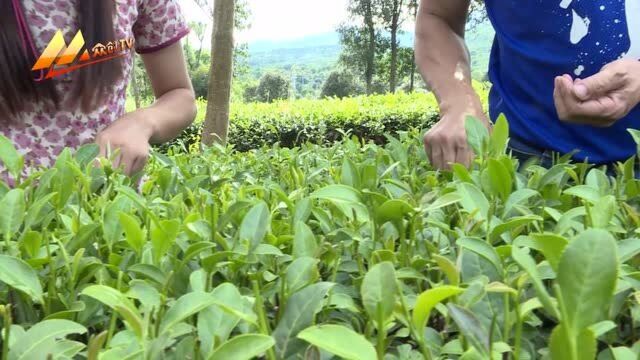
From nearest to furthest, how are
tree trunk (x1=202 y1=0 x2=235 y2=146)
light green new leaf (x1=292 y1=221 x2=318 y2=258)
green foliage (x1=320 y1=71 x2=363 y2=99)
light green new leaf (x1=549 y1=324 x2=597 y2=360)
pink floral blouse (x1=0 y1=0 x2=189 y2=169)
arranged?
light green new leaf (x1=549 y1=324 x2=597 y2=360), light green new leaf (x1=292 y1=221 x2=318 y2=258), pink floral blouse (x1=0 y1=0 x2=189 y2=169), tree trunk (x1=202 y1=0 x2=235 y2=146), green foliage (x1=320 y1=71 x2=363 y2=99)

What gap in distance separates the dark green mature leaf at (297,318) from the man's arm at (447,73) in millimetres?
913

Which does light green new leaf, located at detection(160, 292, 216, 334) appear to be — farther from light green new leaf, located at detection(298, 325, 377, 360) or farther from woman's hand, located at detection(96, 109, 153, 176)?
woman's hand, located at detection(96, 109, 153, 176)

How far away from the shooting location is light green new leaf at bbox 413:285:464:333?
0.52m

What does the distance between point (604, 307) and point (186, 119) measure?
1.63 meters

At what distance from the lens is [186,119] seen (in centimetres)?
197

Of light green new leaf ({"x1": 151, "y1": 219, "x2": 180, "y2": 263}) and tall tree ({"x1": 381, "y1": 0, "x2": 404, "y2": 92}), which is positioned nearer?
light green new leaf ({"x1": 151, "y1": 219, "x2": 180, "y2": 263})

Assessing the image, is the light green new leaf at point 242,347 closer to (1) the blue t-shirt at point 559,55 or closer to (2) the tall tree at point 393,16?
(1) the blue t-shirt at point 559,55

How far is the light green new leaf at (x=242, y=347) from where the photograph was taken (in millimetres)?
493

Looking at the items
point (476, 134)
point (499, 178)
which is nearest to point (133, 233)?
point (499, 178)

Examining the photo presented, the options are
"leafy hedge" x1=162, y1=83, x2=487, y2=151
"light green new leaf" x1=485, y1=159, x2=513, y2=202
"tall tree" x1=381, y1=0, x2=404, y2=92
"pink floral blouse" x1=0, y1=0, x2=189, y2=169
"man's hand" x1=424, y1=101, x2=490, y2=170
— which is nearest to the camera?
"light green new leaf" x1=485, y1=159, x2=513, y2=202

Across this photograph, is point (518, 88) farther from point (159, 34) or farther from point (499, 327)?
point (499, 327)

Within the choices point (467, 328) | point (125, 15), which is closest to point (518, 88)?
point (125, 15)

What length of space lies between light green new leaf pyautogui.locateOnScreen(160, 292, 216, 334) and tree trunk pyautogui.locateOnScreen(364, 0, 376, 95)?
37647mm

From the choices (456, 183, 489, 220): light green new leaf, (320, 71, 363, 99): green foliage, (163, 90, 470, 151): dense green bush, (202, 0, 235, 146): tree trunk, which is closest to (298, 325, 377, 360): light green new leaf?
(456, 183, 489, 220): light green new leaf
